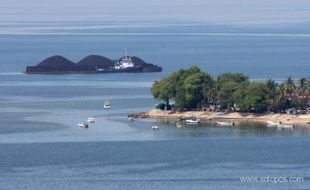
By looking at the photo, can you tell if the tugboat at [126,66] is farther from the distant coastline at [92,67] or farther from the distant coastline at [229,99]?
the distant coastline at [229,99]

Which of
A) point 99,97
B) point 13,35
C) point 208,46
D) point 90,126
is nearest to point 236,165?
point 90,126

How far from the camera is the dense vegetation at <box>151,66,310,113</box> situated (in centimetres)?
7794

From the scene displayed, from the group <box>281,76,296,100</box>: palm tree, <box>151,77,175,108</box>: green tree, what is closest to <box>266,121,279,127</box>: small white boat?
<box>281,76,296,100</box>: palm tree

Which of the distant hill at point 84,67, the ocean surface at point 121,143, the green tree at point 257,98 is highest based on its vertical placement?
the distant hill at point 84,67

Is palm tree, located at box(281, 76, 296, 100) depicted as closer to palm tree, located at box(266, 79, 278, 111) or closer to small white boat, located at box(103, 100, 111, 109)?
palm tree, located at box(266, 79, 278, 111)

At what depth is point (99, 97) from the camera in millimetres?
91125

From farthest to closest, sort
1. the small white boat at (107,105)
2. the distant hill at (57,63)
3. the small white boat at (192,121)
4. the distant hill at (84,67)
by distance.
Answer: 1. the distant hill at (57,63)
2. the distant hill at (84,67)
3. the small white boat at (107,105)
4. the small white boat at (192,121)

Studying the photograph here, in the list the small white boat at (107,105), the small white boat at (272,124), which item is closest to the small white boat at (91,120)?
the small white boat at (107,105)

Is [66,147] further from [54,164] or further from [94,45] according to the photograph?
[94,45]

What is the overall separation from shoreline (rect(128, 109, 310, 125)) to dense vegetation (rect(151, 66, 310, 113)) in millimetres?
530

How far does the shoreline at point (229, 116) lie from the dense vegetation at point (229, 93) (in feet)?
1.74

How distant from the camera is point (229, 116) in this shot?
256 ft

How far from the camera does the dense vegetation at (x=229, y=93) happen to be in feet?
256

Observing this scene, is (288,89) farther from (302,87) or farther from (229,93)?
(229,93)
